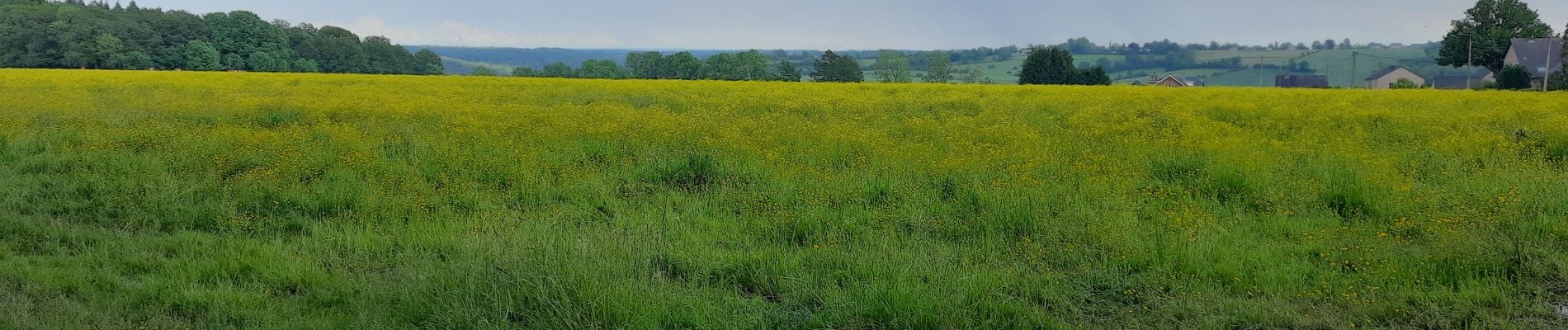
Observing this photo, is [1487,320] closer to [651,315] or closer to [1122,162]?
[651,315]

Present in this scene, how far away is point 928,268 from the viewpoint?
183 inches

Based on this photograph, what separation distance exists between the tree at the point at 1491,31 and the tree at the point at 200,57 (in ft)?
289

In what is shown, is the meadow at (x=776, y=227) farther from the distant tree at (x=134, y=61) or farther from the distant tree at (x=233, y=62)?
the distant tree at (x=233, y=62)

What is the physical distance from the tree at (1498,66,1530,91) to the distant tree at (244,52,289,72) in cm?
7166

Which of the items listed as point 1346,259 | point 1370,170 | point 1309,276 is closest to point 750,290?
point 1309,276

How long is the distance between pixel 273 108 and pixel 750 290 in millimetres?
15041

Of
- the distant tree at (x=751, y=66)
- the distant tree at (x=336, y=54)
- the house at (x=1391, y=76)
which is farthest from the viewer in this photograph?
the house at (x=1391, y=76)

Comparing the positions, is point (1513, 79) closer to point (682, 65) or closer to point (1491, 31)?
point (1491, 31)

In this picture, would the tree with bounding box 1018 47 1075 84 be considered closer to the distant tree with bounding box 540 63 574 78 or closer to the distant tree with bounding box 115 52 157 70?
the distant tree with bounding box 540 63 574 78

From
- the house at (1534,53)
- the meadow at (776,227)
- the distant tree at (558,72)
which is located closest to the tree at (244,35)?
the distant tree at (558,72)

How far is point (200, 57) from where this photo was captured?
186ft

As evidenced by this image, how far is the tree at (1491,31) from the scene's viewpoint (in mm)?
62469

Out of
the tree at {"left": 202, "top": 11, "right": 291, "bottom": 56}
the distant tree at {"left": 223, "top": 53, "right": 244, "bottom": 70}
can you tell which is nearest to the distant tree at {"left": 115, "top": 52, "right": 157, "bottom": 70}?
the distant tree at {"left": 223, "top": 53, "right": 244, "bottom": 70}

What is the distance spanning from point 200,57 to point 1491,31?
91277 millimetres
